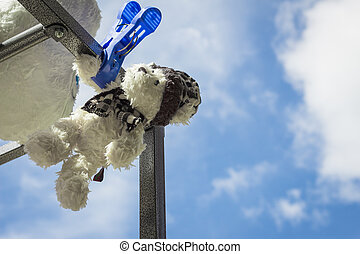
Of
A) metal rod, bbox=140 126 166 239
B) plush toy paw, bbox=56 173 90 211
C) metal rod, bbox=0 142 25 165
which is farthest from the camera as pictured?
metal rod, bbox=0 142 25 165

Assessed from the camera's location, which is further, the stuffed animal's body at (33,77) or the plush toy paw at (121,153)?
the stuffed animal's body at (33,77)

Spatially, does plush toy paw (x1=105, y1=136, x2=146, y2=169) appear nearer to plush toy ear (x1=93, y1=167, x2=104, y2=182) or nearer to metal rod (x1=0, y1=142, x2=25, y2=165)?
plush toy ear (x1=93, y1=167, x2=104, y2=182)

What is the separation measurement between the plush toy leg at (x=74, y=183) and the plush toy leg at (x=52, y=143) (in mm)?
18

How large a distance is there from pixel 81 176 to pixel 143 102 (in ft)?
0.44

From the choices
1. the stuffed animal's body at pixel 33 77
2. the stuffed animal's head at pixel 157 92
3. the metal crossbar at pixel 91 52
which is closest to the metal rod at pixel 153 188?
the metal crossbar at pixel 91 52

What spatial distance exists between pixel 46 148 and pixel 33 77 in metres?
0.23

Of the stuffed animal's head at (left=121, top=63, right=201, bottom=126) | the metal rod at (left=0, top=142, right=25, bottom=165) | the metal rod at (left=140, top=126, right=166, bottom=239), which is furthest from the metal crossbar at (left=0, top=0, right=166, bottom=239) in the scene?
the metal rod at (left=0, top=142, right=25, bottom=165)

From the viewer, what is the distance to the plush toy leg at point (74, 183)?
0.49 metres

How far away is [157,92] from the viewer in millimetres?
514

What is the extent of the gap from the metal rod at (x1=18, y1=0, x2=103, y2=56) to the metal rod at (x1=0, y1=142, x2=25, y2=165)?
1.18ft

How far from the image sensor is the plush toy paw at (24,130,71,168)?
1.69ft

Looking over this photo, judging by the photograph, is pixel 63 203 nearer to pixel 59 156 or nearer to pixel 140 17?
pixel 59 156

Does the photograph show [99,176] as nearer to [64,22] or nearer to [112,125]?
[112,125]

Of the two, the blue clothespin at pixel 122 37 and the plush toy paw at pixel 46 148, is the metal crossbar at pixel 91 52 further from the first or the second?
the plush toy paw at pixel 46 148
